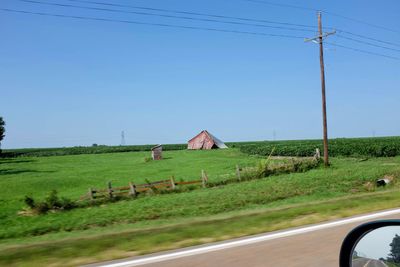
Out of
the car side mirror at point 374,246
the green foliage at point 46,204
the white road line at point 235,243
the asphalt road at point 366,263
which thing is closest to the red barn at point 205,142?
the green foliage at point 46,204

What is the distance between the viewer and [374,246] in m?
2.18

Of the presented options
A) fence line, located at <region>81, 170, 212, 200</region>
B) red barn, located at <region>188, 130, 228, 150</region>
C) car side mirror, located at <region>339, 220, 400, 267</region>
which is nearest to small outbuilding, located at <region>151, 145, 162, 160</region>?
red barn, located at <region>188, 130, 228, 150</region>

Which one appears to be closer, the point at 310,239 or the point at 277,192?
the point at 310,239

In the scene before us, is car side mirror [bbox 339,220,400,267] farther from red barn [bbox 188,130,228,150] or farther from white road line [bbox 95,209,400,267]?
red barn [bbox 188,130,228,150]

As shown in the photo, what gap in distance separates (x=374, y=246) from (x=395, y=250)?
0.26 metres

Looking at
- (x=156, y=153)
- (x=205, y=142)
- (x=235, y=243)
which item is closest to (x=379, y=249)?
(x=235, y=243)

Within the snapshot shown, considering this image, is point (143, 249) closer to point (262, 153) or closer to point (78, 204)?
point (78, 204)

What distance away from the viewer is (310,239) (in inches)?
268

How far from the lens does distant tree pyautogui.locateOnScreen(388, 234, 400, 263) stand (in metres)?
1.87

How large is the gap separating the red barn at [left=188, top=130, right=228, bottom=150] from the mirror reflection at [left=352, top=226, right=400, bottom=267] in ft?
327

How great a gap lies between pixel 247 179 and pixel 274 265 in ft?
82.4

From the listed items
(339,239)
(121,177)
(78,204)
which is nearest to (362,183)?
(78,204)

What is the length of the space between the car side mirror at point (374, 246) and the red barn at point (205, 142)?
99.6m

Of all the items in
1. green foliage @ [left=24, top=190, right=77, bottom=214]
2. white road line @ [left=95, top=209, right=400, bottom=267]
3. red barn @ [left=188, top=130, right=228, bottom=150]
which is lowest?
green foliage @ [left=24, top=190, right=77, bottom=214]
